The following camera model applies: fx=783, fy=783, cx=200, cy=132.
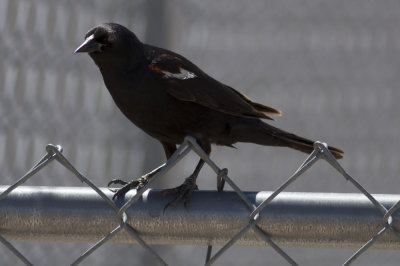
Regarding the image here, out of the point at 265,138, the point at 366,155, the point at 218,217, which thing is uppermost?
the point at 218,217

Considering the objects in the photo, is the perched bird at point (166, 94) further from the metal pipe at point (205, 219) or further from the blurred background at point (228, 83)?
the metal pipe at point (205, 219)

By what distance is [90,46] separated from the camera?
2.82 m

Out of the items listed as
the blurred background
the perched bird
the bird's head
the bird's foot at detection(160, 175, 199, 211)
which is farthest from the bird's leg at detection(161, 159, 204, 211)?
the blurred background

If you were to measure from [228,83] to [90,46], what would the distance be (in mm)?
1314

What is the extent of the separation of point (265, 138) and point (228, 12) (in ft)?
3.58

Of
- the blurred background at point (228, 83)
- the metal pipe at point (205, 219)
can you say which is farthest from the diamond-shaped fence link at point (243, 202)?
the blurred background at point (228, 83)

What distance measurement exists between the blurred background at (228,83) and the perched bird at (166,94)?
0.77 m

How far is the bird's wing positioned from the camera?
9.57 ft

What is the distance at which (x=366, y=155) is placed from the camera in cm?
421

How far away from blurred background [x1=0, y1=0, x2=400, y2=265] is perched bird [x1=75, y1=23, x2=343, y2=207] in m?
0.77

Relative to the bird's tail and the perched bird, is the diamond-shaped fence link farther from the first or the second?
the bird's tail

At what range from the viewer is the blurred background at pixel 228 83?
372cm

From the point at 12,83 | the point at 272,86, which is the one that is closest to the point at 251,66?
the point at 272,86

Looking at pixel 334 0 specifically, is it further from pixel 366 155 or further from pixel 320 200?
pixel 320 200
